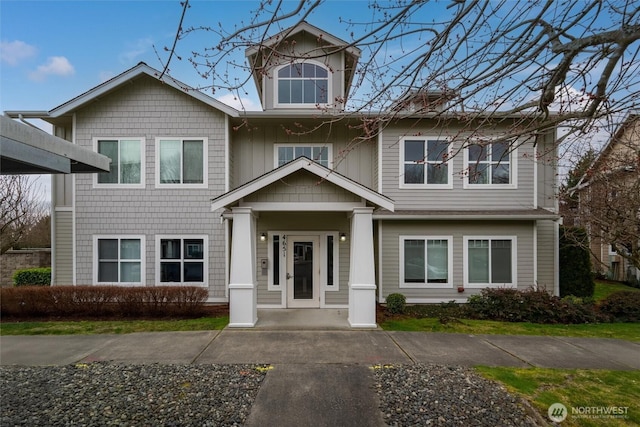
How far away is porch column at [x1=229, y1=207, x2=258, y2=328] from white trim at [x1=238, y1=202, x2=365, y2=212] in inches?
8.6

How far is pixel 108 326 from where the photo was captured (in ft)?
25.8

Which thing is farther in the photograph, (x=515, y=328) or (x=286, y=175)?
(x=515, y=328)

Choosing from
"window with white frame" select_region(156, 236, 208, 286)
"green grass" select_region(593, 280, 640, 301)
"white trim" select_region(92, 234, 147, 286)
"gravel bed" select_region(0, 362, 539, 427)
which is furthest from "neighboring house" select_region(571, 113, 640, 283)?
"white trim" select_region(92, 234, 147, 286)

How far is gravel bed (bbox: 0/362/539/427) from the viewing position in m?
3.80

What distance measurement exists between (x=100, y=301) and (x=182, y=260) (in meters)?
2.36

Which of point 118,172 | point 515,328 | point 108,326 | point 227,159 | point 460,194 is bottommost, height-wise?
point 515,328

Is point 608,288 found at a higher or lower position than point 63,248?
lower

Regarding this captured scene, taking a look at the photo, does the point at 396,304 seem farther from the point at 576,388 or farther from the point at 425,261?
the point at 576,388

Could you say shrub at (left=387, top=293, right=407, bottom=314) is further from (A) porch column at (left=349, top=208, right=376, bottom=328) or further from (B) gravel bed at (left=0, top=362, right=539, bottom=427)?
(B) gravel bed at (left=0, top=362, right=539, bottom=427)

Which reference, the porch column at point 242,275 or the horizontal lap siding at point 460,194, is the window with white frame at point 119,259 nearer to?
the porch column at point 242,275

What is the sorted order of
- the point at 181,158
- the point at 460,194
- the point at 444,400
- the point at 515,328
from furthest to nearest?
the point at 460,194 → the point at 181,158 → the point at 515,328 → the point at 444,400

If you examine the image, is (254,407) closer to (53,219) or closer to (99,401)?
(99,401)

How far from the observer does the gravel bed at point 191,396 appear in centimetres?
380

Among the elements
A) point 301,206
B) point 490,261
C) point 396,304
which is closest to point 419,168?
point 490,261
